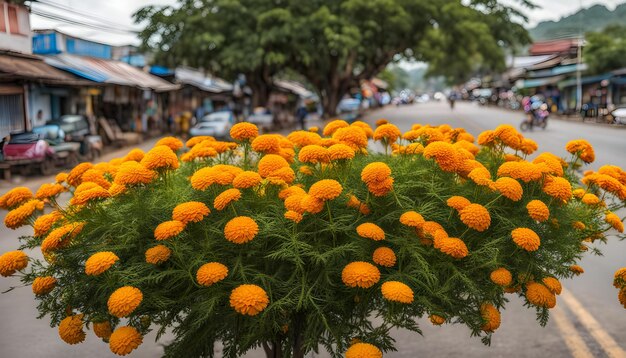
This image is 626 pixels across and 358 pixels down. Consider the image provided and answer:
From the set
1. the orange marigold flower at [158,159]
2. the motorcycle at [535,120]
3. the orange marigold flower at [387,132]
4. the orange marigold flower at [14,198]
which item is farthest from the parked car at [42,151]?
the motorcycle at [535,120]

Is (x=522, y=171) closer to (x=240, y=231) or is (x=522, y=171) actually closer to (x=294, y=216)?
(x=294, y=216)

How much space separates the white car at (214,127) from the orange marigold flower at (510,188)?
20.6 metres

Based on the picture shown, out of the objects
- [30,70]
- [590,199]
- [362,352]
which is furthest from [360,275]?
[30,70]

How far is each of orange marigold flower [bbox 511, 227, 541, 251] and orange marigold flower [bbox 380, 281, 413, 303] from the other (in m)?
0.46

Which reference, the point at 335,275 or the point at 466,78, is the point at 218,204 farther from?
the point at 466,78

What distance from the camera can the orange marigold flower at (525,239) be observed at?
6.78ft

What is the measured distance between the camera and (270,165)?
2.38 m

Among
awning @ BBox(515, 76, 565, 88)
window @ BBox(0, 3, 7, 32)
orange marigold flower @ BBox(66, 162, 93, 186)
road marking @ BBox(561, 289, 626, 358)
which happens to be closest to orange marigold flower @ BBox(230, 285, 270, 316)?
orange marigold flower @ BBox(66, 162, 93, 186)

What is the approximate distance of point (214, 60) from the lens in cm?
2909

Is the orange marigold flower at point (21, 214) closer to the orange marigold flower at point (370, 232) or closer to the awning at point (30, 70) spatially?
the orange marigold flower at point (370, 232)

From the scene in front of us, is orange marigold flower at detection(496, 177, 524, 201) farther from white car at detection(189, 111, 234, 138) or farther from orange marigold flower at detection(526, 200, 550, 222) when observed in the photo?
white car at detection(189, 111, 234, 138)

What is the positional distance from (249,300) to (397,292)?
0.52 m

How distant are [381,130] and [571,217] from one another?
974mm

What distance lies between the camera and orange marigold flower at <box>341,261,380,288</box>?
198 cm
